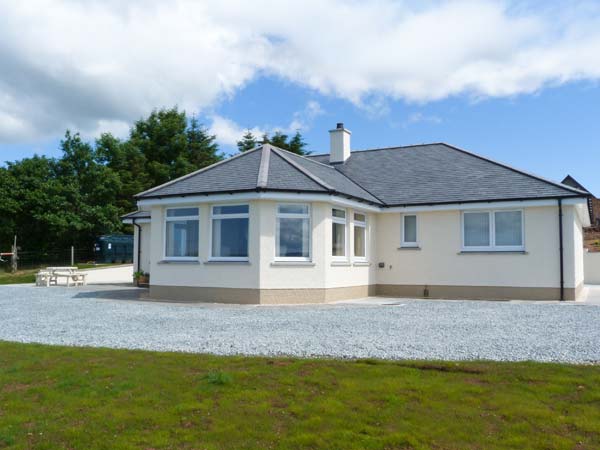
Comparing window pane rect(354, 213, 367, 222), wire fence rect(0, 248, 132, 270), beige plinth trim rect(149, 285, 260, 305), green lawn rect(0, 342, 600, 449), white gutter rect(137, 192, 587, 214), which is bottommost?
green lawn rect(0, 342, 600, 449)

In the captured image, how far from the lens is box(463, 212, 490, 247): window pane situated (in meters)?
18.0

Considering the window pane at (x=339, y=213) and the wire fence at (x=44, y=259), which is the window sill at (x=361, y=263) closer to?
the window pane at (x=339, y=213)

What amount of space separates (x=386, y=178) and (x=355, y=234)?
3.78 meters

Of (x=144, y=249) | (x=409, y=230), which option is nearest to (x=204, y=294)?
(x=409, y=230)

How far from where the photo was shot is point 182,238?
A: 1731 cm

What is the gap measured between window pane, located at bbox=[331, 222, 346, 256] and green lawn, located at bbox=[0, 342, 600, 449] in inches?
384

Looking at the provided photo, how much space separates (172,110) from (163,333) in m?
47.9

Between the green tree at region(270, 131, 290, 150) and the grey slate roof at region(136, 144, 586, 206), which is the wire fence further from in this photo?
the grey slate roof at region(136, 144, 586, 206)

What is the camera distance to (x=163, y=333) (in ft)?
33.7

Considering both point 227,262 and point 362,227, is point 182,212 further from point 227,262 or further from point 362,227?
point 362,227

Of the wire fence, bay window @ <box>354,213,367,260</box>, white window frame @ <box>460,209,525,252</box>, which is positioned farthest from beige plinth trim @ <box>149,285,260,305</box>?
the wire fence

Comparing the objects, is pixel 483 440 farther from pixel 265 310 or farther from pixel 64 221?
pixel 64 221

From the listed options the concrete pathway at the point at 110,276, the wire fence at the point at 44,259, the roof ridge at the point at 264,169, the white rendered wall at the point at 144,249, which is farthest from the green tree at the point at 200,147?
the roof ridge at the point at 264,169

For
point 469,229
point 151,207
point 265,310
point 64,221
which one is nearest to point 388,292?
point 469,229
